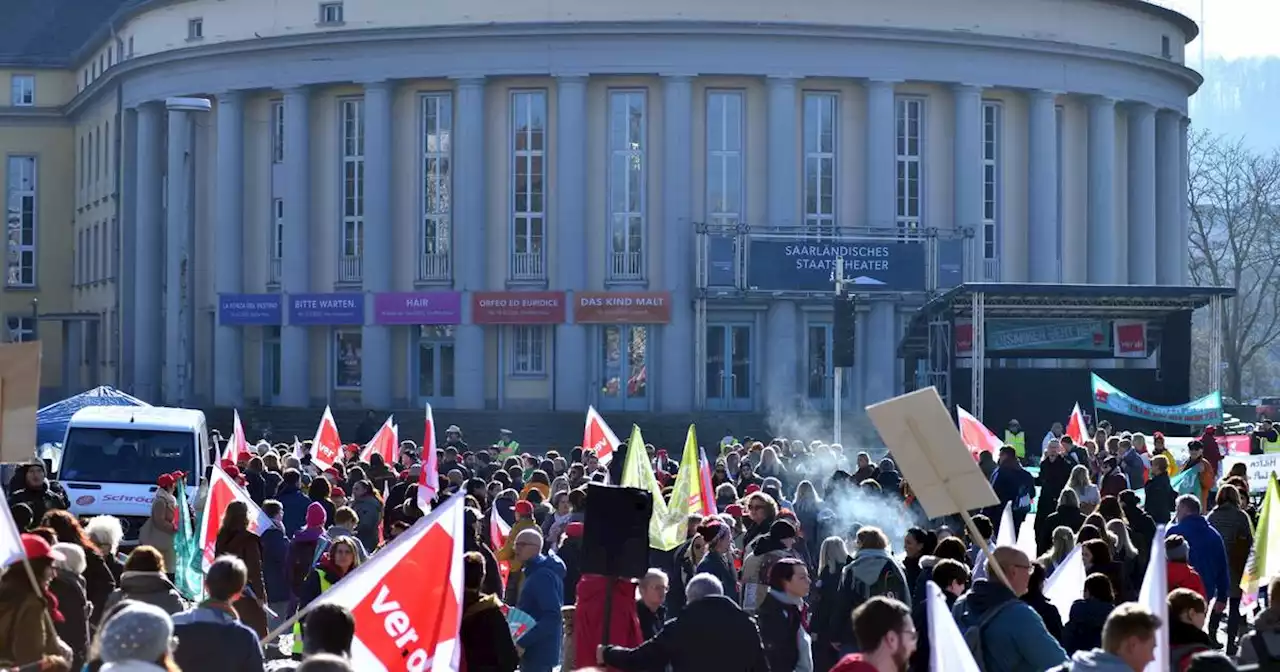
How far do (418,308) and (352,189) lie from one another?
3.98 metres

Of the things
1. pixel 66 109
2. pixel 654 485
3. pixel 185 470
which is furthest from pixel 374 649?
pixel 66 109

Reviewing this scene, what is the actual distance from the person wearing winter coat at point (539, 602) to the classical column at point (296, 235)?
141 ft

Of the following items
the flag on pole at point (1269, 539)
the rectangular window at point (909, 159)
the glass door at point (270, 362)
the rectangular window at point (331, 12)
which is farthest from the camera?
the glass door at point (270, 362)

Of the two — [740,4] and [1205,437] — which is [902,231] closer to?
[740,4]

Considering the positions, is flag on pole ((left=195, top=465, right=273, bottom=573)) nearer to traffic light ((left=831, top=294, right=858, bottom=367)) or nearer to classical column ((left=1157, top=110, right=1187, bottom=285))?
traffic light ((left=831, top=294, right=858, bottom=367))

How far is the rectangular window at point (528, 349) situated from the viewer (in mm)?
54031

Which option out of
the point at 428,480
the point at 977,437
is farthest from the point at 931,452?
the point at 977,437

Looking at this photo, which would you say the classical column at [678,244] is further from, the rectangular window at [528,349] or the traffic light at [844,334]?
the traffic light at [844,334]

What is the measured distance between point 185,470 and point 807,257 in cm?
2719

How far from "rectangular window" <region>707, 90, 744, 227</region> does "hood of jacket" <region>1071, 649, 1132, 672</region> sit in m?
46.1

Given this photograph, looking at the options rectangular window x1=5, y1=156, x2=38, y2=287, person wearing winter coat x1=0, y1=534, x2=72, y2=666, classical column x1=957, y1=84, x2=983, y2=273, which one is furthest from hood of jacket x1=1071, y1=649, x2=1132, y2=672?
rectangular window x1=5, y1=156, x2=38, y2=287

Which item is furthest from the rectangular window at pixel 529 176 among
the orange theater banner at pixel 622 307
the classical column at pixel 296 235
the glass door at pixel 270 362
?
the glass door at pixel 270 362

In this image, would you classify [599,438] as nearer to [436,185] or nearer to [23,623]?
[23,623]

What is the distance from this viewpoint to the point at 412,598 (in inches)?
358
